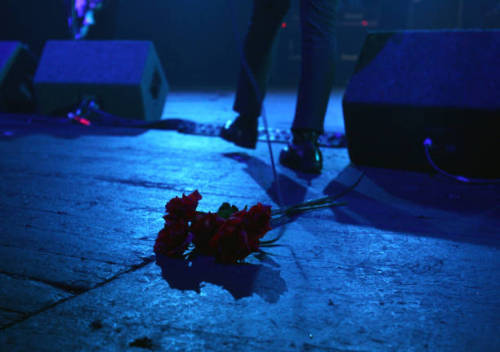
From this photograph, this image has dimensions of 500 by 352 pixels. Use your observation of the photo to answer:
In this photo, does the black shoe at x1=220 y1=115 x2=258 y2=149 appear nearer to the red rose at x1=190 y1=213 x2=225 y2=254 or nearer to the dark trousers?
the dark trousers

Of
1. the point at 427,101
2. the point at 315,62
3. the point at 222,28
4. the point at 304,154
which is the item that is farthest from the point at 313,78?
the point at 222,28

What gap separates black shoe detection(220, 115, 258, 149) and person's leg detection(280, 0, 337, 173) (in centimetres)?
32

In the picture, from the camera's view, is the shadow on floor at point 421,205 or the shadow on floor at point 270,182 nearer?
the shadow on floor at point 421,205

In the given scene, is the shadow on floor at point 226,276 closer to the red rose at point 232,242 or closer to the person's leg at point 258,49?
the red rose at point 232,242

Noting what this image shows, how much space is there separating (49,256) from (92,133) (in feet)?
4.95

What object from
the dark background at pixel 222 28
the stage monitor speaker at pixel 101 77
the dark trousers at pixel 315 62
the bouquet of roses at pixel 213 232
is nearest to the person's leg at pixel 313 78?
the dark trousers at pixel 315 62

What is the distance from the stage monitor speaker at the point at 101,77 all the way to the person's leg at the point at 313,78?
1235mm

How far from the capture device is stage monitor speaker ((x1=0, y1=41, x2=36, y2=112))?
2.79 metres

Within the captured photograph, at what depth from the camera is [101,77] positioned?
2557mm

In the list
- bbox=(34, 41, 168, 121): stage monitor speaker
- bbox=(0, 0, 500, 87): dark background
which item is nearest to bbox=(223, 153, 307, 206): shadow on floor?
bbox=(34, 41, 168, 121): stage monitor speaker

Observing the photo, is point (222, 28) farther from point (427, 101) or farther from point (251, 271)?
point (251, 271)

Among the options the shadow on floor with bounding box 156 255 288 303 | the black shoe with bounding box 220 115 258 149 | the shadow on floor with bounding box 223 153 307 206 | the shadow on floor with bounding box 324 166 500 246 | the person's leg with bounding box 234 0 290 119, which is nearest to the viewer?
the shadow on floor with bounding box 156 255 288 303

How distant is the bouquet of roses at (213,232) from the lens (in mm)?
743

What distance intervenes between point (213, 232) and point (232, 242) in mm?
44
